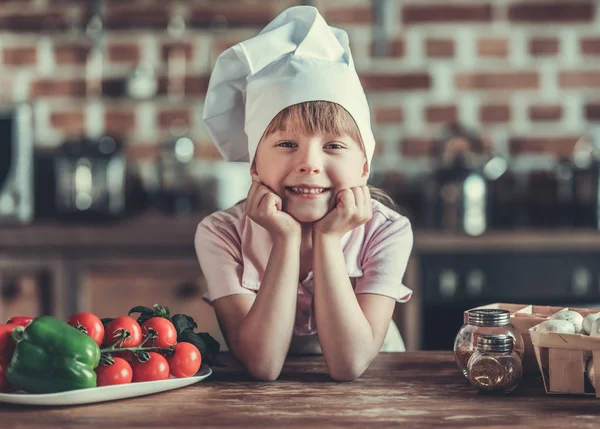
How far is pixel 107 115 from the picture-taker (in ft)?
10.9

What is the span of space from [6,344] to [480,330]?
2.05 ft

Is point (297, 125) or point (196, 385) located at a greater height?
point (297, 125)

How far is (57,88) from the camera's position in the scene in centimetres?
333

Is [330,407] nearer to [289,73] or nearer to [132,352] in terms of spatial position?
[132,352]

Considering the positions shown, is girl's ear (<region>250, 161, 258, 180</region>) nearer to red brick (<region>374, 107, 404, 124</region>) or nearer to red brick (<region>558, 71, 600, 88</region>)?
red brick (<region>374, 107, 404, 124</region>)

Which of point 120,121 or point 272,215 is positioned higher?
point 120,121

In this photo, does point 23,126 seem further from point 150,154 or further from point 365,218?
point 365,218

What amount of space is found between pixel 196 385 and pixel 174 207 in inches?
79.4

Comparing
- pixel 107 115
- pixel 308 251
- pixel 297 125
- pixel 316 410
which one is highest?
pixel 107 115

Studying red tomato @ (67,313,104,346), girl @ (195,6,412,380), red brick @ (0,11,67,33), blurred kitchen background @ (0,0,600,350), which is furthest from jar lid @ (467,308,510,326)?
red brick @ (0,11,67,33)

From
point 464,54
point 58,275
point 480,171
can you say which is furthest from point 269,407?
point 464,54

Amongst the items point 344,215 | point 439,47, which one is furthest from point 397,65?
point 344,215

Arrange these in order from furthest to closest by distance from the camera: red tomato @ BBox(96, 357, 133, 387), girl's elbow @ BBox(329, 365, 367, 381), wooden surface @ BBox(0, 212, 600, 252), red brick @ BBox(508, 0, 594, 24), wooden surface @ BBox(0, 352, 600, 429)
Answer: red brick @ BBox(508, 0, 594, 24) → wooden surface @ BBox(0, 212, 600, 252) → girl's elbow @ BBox(329, 365, 367, 381) → red tomato @ BBox(96, 357, 133, 387) → wooden surface @ BBox(0, 352, 600, 429)

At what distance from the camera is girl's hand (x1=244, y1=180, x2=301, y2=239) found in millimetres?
1299
